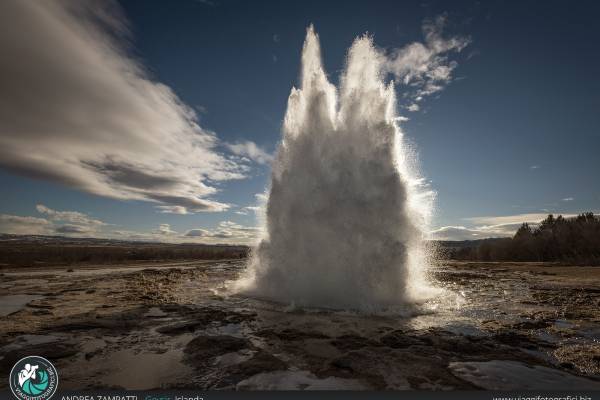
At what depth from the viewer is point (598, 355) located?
20.5 ft

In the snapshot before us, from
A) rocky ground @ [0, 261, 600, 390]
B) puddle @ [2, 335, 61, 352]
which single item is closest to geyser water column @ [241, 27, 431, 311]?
rocky ground @ [0, 261, 600, 390]

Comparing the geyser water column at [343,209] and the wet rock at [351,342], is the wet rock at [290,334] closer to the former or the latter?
the wet rock at [351,342]

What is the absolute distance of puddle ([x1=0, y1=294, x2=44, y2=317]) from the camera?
10887mm

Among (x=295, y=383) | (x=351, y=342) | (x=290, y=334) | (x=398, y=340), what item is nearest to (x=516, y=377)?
(x=398, y=340)

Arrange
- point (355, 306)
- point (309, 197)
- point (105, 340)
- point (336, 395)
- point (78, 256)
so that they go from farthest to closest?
point (78, 256), point (309, 197), point (355, 306), point (105, 340), point (336, 395)

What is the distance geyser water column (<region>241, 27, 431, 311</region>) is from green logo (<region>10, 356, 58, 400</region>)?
766 cm

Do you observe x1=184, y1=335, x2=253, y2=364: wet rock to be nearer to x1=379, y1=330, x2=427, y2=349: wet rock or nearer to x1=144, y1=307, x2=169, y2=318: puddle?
x1=379, y1=330, x2=427, y2=349: wet rock

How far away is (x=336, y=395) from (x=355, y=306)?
22.6 ft

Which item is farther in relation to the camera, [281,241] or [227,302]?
[281,241]

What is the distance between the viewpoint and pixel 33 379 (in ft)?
16.9

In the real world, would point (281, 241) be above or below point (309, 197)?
below

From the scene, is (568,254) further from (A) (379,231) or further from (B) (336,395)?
(B) (336,395)

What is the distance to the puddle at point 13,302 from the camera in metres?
10.9

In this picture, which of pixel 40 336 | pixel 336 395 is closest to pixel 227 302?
pixel 40 336
